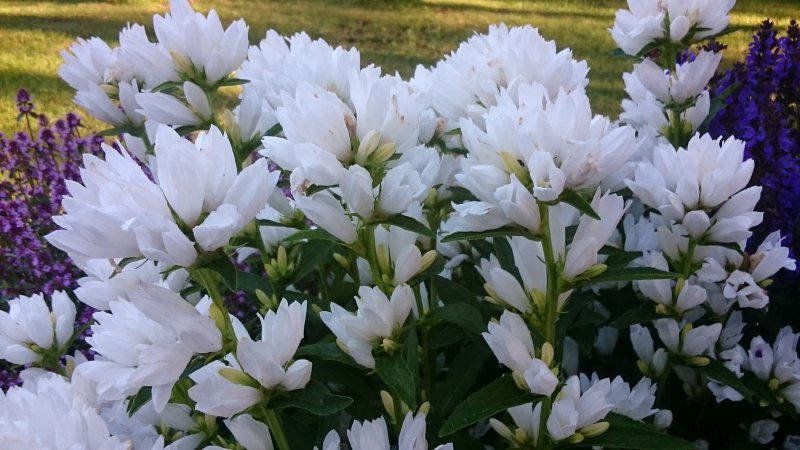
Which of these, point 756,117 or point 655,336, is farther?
point 756,117

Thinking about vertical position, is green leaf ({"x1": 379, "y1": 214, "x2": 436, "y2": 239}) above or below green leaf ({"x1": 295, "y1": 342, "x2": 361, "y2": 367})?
above

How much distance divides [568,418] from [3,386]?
1.41m

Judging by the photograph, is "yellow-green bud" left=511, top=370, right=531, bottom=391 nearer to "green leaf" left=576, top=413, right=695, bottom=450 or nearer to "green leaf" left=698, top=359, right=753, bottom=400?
"green leaf" left=576, top=413, right=695, bottom=450

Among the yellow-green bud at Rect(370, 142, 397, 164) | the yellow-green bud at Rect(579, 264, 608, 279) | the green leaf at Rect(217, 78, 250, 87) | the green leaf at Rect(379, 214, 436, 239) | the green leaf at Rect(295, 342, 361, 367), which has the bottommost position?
the green leaf at Rect(295, 342, 361, 367)

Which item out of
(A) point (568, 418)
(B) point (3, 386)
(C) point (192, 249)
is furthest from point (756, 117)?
(B) point (3, 386)

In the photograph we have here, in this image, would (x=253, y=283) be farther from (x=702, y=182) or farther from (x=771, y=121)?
(x=771, y=121)

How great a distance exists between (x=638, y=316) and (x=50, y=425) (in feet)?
2.85

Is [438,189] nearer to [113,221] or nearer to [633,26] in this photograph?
[633,26]

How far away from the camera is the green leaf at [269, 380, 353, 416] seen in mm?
903

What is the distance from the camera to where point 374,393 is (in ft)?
4.12

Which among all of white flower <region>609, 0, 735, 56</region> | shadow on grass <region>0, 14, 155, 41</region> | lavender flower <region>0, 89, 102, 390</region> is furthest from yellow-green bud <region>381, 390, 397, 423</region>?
shadow on grass <region>0, 14, 155, 41</region>

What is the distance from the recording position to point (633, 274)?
0.95m

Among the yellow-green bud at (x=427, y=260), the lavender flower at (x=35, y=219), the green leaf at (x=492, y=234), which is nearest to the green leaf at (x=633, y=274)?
the green leaf at (x=492, y=234)

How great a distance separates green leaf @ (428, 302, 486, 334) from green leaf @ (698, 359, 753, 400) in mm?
395
